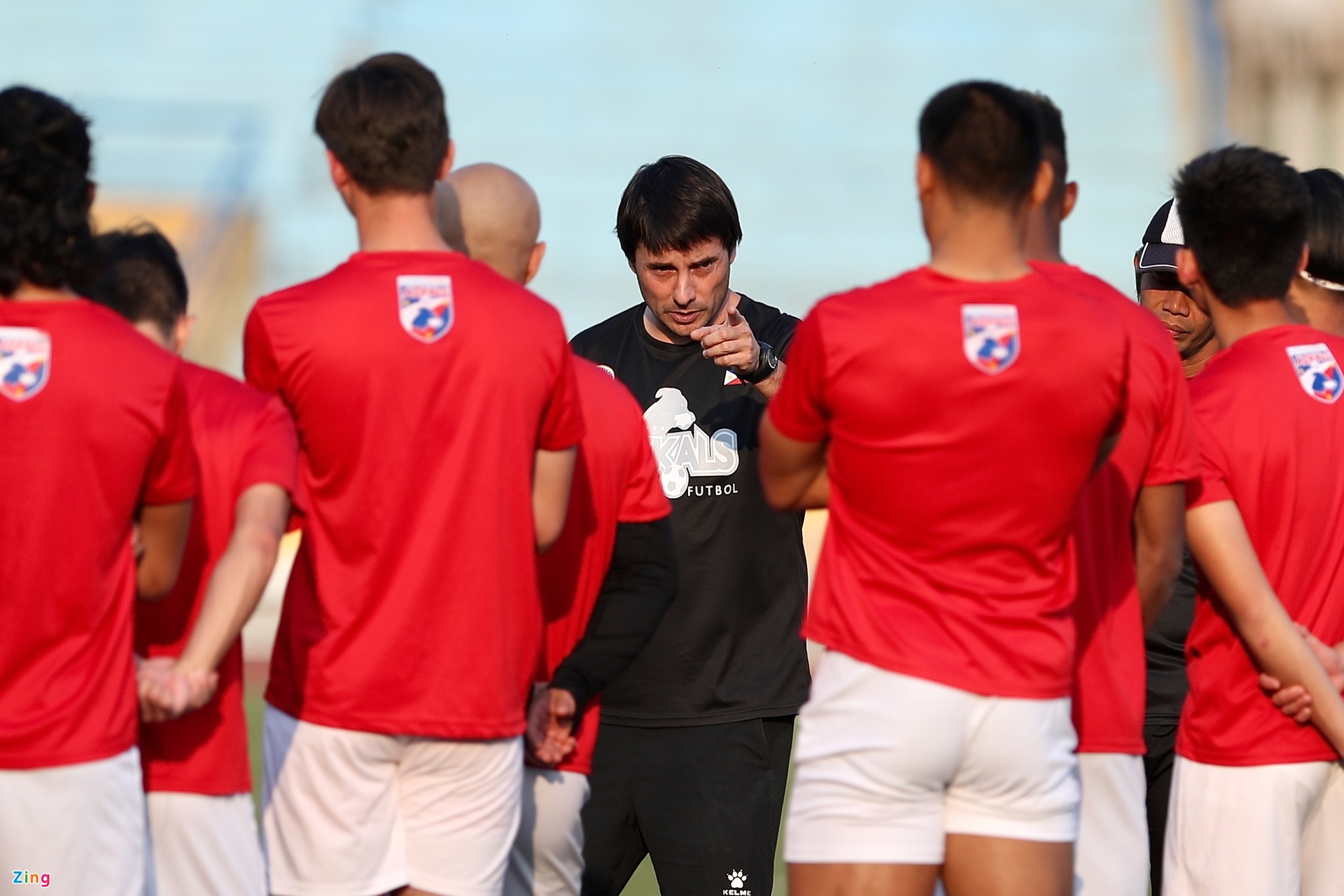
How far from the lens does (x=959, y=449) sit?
2736 mm

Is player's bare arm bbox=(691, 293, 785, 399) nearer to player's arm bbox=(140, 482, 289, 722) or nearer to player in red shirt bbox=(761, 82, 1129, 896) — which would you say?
player in red shirt bbox=(761, 82, 1129, 896)

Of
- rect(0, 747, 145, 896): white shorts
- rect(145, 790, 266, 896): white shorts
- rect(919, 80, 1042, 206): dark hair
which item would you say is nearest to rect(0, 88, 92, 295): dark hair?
rect(0, 747, 145, 896): white shorts

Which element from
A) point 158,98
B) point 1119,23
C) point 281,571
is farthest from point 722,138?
point 281,571

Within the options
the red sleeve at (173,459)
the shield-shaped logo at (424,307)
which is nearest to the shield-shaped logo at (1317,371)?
the shield-shaped logo at (424,307)

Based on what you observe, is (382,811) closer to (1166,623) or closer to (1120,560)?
(1120,560)

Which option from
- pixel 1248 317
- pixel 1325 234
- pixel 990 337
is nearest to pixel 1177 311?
pixel 1325 234

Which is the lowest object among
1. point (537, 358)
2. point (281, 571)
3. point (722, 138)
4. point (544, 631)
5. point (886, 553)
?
point (281, 571)

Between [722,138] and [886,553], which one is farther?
[722,138]

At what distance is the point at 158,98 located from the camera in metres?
16.0

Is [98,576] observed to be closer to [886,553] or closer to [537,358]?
[537,358]

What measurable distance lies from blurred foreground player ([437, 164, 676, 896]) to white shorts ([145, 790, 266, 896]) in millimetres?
563

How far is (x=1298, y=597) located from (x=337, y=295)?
2025 mm

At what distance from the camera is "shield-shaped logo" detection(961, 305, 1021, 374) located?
2.72m

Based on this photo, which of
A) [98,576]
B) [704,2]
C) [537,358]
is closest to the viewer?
[98,576]
